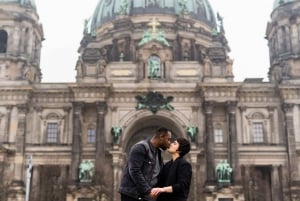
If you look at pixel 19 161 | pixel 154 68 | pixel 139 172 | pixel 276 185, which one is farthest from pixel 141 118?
pixel 139 172

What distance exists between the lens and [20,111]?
154 feet

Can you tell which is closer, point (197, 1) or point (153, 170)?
point (153, 170)

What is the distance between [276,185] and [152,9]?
26434mm

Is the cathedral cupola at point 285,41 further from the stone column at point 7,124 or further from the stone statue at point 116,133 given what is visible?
the stone column at point 7,124

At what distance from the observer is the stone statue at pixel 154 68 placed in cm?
4809

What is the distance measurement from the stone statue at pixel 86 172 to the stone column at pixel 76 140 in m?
0.55

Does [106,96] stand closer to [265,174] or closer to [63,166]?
[63,166]

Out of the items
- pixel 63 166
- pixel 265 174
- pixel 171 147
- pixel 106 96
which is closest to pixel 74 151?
pixel 63 166

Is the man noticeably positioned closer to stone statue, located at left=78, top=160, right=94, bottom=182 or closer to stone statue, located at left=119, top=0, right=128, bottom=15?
stone statue, located at left=78, top=160, right=94, bottom=182

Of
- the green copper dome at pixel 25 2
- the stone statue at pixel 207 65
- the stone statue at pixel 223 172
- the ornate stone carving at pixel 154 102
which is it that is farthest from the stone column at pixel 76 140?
the green copper dome at pixel 25 2

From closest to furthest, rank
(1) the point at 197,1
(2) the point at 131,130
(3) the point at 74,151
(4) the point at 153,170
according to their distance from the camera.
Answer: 1. (4) the point at 153,170
2. (3) the point at 74,151
3. (2) the point at 131,130
4. (1) the point at 197,1

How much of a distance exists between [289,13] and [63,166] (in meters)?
26.7

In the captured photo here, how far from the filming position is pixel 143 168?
26.7 ft

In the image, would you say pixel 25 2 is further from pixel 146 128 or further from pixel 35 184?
pixel 35 184
